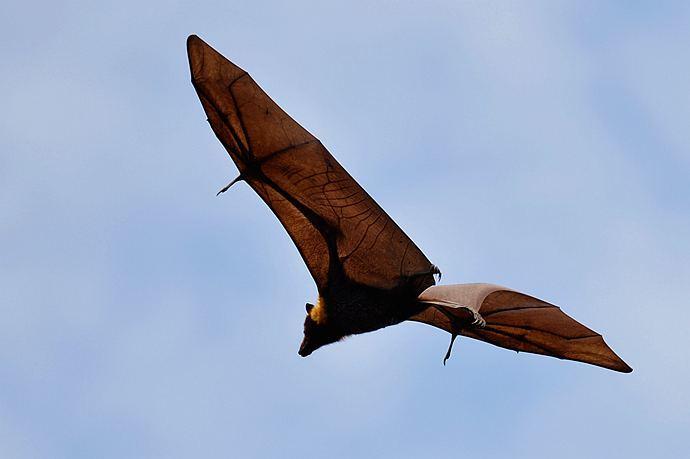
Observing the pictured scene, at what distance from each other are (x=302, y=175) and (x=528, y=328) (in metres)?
3.18

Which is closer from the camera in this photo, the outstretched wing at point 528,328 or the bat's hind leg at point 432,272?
the bat's hind leg at point 432,272

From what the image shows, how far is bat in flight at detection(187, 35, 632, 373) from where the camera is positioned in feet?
37.1

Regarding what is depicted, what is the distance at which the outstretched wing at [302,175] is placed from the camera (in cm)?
1128

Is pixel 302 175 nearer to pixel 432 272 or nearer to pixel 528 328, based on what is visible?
pixel 432 272

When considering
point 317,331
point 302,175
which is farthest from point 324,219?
point 317,331

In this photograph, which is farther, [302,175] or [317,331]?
[317,331]

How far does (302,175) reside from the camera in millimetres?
11508

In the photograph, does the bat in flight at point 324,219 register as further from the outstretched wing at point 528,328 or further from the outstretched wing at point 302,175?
the outstretched wing at point 528,328

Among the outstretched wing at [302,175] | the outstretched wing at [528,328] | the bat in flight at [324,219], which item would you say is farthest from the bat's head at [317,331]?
the outstretched wing at [528,328]

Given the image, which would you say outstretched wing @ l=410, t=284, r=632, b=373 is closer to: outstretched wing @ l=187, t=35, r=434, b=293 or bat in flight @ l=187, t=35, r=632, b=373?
bat in flight @ l=187, t=35, r=632, b=373

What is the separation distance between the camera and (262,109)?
11.4 meters

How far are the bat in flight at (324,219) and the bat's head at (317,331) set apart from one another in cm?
1

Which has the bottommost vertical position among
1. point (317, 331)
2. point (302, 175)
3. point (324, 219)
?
point (317, 331)

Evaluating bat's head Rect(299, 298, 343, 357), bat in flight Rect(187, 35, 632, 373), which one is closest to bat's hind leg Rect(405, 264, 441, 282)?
bat in flight Rect(187, 35, 632, 373)
